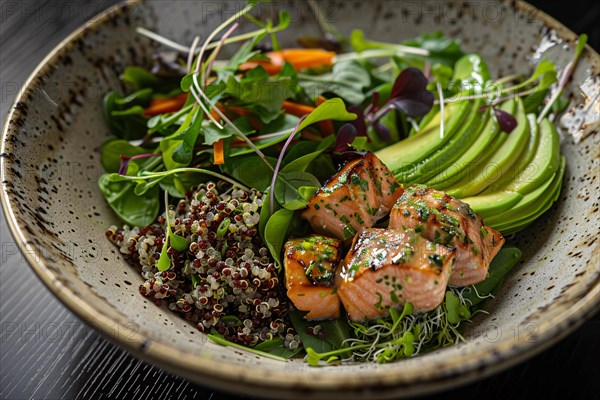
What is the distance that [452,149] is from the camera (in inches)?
96.1

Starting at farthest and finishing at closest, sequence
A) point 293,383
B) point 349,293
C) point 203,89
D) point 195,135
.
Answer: point 203,89 < point 195,135 < point 349,293 < point 293,383

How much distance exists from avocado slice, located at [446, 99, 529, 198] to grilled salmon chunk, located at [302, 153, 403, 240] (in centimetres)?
31

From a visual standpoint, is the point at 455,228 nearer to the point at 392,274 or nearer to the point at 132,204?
the point at 392,274

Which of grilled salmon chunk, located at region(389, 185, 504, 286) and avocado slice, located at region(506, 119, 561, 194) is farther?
avocado slice, located at region(506, 119, 561, 194)

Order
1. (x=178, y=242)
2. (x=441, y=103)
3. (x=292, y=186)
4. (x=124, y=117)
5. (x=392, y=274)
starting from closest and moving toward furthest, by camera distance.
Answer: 1. (x=392, y=274)
2. (x=178, y=242)
3. (x=292, y=186)
4. (x=441, y=103)
5. (x=124, y=117)

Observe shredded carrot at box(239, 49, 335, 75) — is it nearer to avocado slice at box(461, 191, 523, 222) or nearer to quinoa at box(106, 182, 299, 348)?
quinoa at box(106, 182, 299, 348)

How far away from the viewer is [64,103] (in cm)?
258

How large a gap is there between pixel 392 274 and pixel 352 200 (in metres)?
0.36

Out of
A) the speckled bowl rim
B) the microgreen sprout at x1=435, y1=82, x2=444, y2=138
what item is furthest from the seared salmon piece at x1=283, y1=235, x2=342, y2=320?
the microgreen sprout at x1=435, y1=82, x2=444, y2=138

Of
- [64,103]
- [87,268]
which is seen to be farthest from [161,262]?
[64,103]

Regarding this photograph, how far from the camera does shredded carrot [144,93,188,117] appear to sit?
2727mm

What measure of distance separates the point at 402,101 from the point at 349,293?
3.40 feet

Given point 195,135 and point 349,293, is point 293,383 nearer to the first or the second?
point 349,293

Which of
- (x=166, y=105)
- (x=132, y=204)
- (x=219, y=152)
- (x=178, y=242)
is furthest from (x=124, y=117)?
(x=178, y=242)
